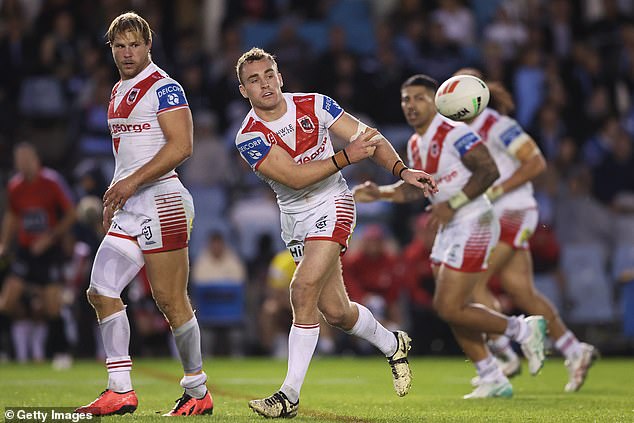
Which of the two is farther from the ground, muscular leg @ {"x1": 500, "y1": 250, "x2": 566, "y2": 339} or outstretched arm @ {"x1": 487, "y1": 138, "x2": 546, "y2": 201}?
outstretched arm @ {"x1": 487, "y1": 138, "x2": 546, "y2": 201}

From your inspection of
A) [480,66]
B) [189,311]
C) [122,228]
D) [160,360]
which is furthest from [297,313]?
[480,66]

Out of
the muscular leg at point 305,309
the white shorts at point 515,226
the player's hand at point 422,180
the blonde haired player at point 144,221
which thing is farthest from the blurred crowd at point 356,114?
the player's hand at point 422,180

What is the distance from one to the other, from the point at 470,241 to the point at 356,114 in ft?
28.3

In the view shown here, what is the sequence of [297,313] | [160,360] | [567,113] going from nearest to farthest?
[297,313] → [160,360] → [567,113]

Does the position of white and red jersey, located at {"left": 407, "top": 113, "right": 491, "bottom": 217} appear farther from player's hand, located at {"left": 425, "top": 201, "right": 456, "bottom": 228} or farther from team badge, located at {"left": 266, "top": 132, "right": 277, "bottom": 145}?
team badge, located at {"left": 266, "top": 132, "right": 277, "bottom": 145}

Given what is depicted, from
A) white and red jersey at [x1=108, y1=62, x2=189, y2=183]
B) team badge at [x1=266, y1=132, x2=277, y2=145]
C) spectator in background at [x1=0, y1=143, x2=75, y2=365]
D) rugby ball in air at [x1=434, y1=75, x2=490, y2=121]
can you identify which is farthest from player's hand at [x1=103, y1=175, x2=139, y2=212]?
spectator in background at [x1=0, y1=143, x2=75, y2=365]

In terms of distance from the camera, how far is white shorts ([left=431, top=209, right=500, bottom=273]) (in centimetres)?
1005

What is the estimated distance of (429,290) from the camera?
54.9ft

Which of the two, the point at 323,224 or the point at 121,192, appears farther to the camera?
the point at 323,224

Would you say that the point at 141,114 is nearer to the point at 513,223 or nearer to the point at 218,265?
the point at 513,223

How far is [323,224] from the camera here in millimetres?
8227

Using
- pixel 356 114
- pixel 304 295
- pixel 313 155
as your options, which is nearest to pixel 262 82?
pixel 313 155

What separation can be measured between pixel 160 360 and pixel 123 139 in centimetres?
860

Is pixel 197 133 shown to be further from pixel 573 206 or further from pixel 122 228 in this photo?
pixel 122 228
